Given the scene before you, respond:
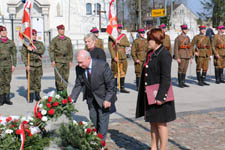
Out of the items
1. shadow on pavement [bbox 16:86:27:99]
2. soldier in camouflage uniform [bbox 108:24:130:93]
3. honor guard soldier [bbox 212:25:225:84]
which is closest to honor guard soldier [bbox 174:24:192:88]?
honor guard soldier [bbox 212:25:225:84]

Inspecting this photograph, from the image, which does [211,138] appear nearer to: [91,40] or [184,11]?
[91,40]

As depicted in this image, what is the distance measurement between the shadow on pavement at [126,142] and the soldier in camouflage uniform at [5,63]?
422cm

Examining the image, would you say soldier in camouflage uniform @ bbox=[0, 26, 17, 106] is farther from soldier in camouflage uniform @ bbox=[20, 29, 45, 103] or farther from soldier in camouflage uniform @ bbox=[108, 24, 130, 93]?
soldier in camouflage uniform @ bbox=[108, 24, 130, 93]

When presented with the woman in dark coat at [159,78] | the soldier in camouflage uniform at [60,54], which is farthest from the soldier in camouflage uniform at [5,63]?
the woman in dark coat at [159,78]

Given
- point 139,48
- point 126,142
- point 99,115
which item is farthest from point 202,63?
point 99,115

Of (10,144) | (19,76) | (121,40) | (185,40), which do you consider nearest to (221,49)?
(185,40)

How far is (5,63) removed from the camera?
9523mm

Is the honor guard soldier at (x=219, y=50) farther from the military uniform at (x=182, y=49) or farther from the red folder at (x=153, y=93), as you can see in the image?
the red folder at (x=153, y=93)

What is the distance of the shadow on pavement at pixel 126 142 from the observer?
560 cm

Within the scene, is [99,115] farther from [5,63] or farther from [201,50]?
[201,50]

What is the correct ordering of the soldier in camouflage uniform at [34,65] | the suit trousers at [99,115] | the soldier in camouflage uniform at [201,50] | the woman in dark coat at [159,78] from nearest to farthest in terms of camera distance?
1. the woman in dark coat at [159,78]
2. the suit trousers at [99,115]
3. the soldier in camouflage uniform at [34,65]
4. the soldier in camouflage uniform at [201,50]

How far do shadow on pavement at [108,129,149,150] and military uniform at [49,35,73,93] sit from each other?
13.0 ft

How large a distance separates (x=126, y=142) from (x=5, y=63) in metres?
4.91

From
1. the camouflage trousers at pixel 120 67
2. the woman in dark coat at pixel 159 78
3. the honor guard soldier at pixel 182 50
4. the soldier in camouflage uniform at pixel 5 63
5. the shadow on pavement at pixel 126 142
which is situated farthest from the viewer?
the honor guard soldier at pixel 182 50
